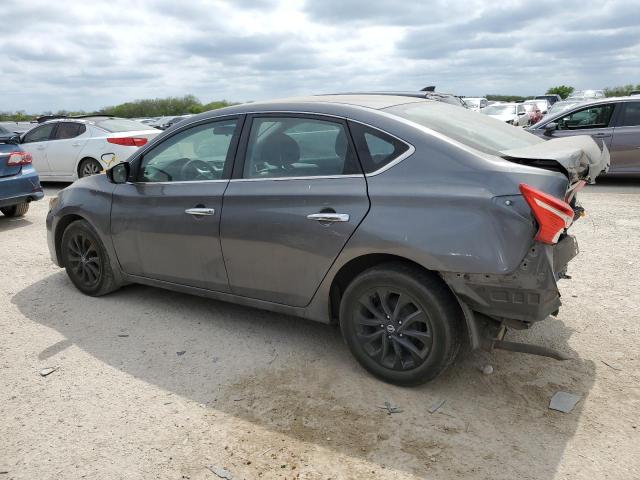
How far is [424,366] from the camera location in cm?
330

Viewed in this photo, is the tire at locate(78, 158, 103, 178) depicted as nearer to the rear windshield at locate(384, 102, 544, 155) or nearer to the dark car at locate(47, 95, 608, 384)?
the dark car at locate(47, 95, 608, 384)

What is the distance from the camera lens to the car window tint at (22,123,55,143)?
12180 mm

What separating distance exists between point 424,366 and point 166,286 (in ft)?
7.53

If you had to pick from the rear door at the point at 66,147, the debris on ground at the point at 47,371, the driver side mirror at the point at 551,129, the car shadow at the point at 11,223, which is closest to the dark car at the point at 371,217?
the debris on ground at the point at 47,371

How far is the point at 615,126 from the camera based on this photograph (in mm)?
10250

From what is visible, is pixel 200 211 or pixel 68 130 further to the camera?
pixel 68 130

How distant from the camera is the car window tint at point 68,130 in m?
11.6

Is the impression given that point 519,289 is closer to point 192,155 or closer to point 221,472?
point 221,472

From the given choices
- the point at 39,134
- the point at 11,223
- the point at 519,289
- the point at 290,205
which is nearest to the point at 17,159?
the point at 11,223

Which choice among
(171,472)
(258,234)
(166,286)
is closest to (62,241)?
(166,286)

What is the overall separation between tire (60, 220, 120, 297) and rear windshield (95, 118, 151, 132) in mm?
6854

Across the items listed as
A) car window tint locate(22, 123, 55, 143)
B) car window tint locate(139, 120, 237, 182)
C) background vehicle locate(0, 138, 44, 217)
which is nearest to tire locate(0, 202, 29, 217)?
background vehicle locate(0, 138, 44, 217)

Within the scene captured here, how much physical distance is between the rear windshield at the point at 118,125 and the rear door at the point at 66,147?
362mm

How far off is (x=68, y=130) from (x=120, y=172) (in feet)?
27.3
